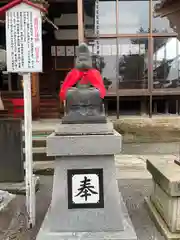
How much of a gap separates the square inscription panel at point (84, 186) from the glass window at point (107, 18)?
22.4 feet

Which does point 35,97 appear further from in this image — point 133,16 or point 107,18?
point 133,16

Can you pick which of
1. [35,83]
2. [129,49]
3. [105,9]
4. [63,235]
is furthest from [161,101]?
[63,235]

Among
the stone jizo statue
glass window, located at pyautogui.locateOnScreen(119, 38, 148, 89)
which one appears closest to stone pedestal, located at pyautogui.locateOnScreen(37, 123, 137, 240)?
the stone jizo statue

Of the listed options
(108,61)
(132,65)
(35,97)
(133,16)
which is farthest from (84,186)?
(35,97)

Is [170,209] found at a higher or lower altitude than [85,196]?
lower

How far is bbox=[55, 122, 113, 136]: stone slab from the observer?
342cm

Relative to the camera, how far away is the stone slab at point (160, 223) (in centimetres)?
348

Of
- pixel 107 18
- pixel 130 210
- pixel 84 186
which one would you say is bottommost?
pixel 130 210

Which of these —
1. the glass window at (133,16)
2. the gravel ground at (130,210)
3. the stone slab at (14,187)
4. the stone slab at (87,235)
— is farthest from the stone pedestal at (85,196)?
the glass window at (133,16)

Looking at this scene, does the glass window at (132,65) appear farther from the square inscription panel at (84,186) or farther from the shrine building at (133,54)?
the square inscription panel at (84,186)

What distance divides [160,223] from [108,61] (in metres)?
6.73

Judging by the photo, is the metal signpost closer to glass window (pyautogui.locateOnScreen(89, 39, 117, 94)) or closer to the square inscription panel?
the square inscription panel

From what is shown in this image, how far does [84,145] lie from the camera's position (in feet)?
10.8

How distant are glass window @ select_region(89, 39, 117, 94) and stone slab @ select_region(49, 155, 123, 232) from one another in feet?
20.4
